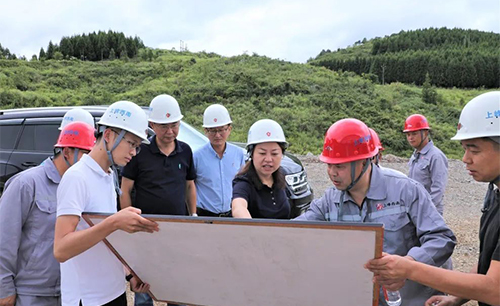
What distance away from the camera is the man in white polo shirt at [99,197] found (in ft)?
6.25

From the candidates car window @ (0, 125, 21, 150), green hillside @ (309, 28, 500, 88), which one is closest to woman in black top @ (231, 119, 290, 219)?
car window @ (0, 125, 21, 150)

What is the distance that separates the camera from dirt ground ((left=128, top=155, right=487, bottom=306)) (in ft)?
19.3

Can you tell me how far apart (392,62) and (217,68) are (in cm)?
4098

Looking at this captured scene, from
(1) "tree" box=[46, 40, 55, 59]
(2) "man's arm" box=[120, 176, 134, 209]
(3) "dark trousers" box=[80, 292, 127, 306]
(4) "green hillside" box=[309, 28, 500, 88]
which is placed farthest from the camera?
(4) "green hillside" box=[309, 28, 500, 88]

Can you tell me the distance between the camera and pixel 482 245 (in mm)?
1787

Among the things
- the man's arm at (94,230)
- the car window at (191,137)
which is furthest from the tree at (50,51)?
the man's arm at (94,230)

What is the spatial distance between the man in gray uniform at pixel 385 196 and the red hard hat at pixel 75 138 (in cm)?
148

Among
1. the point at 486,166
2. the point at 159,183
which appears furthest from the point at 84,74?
the point at 486,166

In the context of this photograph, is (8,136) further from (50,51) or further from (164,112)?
(50,51)

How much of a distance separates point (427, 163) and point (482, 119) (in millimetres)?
3349

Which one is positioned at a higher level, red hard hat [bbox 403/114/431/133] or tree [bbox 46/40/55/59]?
tree [bbox 46/40/55/59]

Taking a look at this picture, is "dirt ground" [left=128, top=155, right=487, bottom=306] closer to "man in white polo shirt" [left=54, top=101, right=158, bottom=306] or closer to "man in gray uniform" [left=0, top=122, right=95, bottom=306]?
"man in gray uniform" [left=0, top=122, right=95, bottom=306]

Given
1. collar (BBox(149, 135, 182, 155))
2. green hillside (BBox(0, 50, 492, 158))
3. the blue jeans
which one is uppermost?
green hillside (BBox(0, 50, 492, 158))

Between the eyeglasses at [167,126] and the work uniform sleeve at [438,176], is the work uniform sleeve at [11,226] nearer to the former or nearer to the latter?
the eyeglasses at [167,126]
